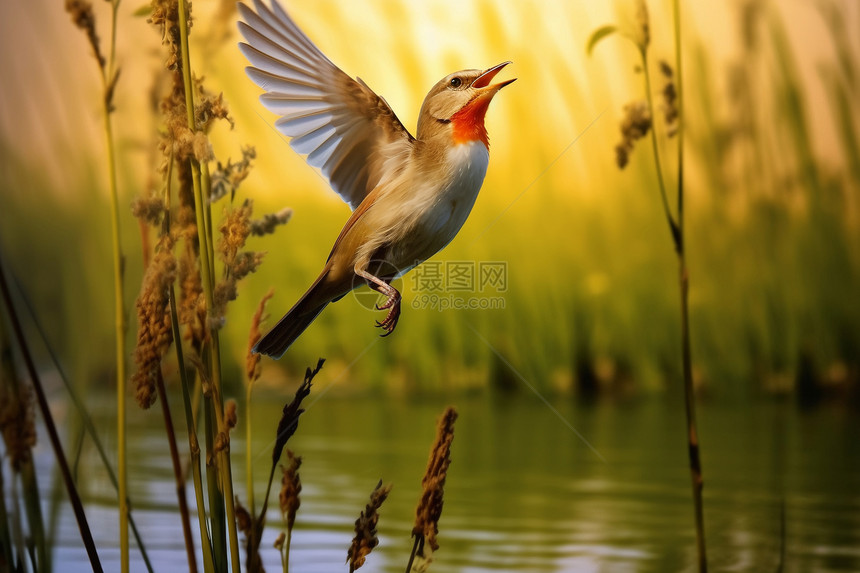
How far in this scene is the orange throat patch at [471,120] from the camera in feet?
2.82

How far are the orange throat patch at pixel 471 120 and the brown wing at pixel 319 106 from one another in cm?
5

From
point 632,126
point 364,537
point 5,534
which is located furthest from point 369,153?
point 5,534

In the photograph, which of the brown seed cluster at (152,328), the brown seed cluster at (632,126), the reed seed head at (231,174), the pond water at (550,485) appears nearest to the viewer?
the brown seed cluster at (152,328)

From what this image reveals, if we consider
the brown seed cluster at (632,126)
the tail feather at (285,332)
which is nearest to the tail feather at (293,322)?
the tail feather at (285,332)

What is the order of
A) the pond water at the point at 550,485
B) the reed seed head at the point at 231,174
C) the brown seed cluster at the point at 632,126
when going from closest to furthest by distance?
the reed seed head at the point at 231,174 → the brown seed cluster at the point at 632,126 → the pond water at the point at 550,485

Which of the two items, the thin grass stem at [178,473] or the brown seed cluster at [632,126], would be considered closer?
the thin grass stem at [178,473]

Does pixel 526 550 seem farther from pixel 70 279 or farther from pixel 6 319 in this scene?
pixel 70 279

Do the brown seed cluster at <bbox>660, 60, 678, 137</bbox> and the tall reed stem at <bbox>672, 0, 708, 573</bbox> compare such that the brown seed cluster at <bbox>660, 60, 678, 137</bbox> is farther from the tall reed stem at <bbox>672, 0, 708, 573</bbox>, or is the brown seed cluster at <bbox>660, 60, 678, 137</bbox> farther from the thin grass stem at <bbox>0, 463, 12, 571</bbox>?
the thin grass stem at <bbox>0, 463, 12, 571</bbox>

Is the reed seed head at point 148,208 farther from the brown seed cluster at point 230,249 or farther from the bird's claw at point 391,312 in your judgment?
the bird's claw at point 391,312

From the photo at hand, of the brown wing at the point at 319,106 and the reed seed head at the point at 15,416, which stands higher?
the brown wing at the point at 319,106

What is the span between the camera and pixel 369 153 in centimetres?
88

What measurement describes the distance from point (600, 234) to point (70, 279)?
3.62 feet

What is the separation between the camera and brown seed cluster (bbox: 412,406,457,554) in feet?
2.45

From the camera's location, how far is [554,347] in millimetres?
1895
